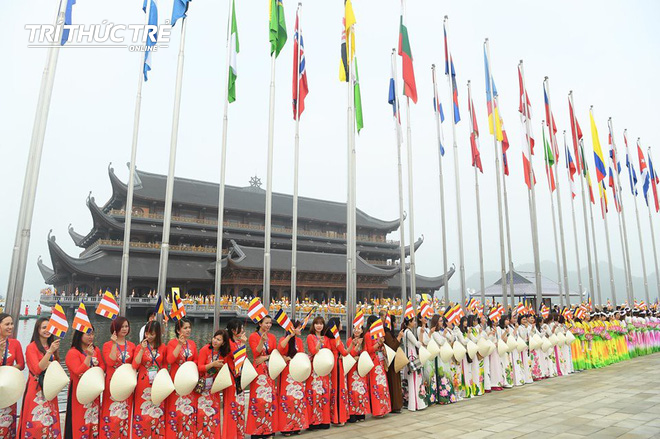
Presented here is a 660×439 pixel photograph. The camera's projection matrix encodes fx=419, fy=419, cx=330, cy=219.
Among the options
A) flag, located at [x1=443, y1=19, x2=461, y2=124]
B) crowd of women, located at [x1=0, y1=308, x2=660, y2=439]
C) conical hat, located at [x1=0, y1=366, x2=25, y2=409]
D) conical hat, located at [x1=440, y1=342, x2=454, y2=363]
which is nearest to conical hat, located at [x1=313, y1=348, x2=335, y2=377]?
crowd of women, located at [x1=0, y1=308, x2=660, y2=439]

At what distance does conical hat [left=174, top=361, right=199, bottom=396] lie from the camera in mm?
4430

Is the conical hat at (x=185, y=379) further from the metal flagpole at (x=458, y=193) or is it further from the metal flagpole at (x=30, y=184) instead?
the metal flagpole at (x=458, y=193)

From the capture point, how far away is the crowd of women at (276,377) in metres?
4.17

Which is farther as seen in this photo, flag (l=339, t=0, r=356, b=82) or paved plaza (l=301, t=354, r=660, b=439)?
flag (l=339, t=0, r=356, b=82)

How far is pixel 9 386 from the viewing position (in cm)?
376

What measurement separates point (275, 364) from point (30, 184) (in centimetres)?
407

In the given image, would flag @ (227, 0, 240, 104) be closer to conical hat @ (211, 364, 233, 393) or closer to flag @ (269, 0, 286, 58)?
flag @ (269, 0, 286, 58)

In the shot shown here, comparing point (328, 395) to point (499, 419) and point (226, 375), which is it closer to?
point (226, 375)

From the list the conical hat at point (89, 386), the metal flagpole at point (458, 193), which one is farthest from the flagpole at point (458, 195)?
the conical hat at point (89, 386)

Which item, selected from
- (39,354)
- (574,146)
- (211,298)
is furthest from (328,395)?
(211,298)

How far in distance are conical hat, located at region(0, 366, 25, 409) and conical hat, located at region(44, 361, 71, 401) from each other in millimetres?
189

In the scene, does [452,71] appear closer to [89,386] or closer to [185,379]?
[185,379]

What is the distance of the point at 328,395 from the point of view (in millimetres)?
5953

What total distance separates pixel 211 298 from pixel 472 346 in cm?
2291
